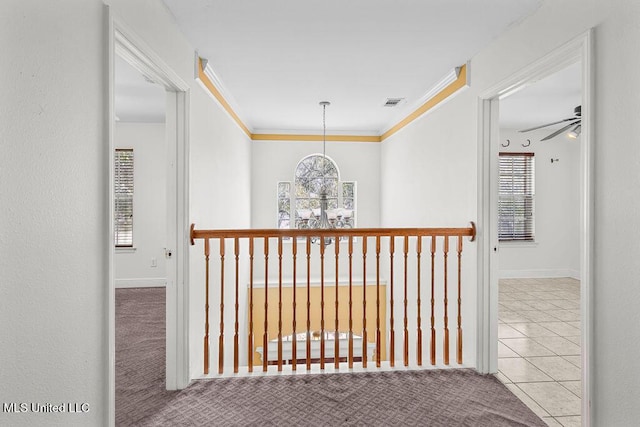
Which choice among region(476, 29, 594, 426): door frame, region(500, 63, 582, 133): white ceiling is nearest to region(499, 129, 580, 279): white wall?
region(500, 63, 582, 133): white ceiling

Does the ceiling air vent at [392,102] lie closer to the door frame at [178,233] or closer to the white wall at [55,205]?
the door frame at [178,233]

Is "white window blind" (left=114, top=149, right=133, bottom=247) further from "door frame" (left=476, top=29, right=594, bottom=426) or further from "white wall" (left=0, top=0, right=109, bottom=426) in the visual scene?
"door frame" (left=476, top=29, right=594, bottom=426)

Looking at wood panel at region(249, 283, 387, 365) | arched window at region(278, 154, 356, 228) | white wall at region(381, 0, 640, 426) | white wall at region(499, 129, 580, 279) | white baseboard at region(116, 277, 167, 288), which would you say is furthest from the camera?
white wall at region(499, 129, 580, 279)

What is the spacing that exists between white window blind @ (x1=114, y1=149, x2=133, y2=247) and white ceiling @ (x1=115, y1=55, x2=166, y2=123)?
57 cm

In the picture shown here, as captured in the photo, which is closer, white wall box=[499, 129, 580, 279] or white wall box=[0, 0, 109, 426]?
white wall box=[0, 0, 109, 426]

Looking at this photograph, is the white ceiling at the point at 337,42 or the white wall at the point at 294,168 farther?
the white wall at the point at 294,168

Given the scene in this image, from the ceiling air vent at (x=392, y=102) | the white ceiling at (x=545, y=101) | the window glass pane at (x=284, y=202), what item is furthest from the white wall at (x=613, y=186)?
the window glass pane at (x=284, y=202)

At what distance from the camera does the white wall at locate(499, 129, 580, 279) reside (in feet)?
20.0

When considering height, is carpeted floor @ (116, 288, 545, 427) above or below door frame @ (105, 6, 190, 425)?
below

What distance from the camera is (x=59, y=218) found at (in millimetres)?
1176

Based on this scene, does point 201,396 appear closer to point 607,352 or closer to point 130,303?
point 607,352

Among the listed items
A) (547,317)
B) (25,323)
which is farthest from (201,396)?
(547,317)

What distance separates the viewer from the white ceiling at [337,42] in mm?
1995

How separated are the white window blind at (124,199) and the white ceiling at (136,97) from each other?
0.57 metres
